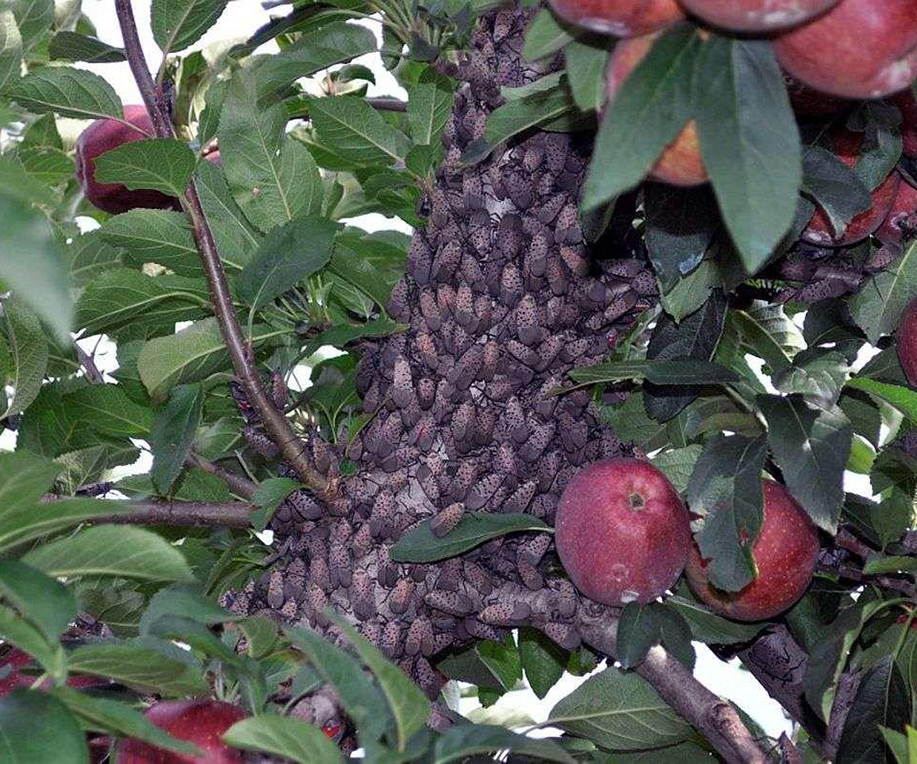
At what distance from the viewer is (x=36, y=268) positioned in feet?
1.85

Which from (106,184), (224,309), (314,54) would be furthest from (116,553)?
(106,184)

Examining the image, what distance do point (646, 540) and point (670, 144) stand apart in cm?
62

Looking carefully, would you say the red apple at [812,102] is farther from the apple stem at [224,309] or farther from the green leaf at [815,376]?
the apple stem at [224,309]

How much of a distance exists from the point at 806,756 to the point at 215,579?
736 millimetres

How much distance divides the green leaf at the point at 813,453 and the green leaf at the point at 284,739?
51 cm

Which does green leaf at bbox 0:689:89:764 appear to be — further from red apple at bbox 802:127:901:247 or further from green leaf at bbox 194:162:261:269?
red apple at bbox 802:127:901:247

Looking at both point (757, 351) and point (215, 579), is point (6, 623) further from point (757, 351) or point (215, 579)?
point (757, 351)

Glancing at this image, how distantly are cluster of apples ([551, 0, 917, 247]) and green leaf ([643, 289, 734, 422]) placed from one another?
59 centimetres

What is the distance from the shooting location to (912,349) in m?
1.34

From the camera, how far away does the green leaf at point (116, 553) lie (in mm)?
880

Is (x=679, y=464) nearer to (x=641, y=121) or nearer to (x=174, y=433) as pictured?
(x=174, y=433)

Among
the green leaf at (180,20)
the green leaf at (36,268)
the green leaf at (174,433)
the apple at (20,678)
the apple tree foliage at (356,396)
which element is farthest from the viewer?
the green leaf at (180,20)

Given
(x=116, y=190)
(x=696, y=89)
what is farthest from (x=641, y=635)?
(x=116, y=190)

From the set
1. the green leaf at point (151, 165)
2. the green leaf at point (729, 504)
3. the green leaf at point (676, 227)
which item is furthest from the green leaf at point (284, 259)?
the green leaf at point (729, 504)
